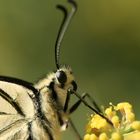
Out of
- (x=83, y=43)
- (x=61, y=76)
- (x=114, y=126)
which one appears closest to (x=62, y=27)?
(x=61, y=76)

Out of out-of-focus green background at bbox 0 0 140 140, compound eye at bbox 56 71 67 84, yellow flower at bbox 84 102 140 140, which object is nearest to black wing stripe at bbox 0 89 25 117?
compound eye at bbox 56 71 67 84

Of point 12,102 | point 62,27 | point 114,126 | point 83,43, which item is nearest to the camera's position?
point 114,126

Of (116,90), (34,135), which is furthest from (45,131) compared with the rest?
(116,90)

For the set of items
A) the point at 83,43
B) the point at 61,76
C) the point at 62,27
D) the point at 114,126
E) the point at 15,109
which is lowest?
the point at 114,126

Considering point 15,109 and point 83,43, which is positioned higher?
point 83,43

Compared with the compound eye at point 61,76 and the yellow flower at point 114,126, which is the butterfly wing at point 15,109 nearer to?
the compound eye at point 61,76

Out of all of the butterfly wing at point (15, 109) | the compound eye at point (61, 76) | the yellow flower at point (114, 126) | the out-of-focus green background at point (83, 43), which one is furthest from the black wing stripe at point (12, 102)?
the out-of-focus green background at point (83, 43)

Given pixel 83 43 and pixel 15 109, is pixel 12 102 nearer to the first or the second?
pixel 15 109
